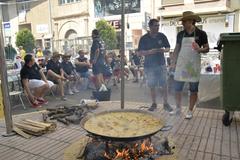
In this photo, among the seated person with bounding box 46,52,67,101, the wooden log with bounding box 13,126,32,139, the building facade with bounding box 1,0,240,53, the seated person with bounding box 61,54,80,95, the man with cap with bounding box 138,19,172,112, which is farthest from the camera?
the building facade with bounding box 1,0,240,53

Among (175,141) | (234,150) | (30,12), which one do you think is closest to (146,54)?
(175,141)

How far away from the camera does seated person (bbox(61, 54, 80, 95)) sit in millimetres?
8148

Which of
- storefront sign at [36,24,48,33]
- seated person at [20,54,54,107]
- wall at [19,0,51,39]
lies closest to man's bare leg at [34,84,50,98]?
seated person at [20,54,54,107]

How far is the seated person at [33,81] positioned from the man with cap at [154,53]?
9.48ft

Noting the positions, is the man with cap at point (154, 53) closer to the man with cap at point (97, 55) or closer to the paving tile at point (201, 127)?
the paving tile at point (201, 127)

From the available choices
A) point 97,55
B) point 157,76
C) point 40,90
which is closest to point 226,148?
point 157,76

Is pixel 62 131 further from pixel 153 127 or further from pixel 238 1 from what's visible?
pixel 238 1

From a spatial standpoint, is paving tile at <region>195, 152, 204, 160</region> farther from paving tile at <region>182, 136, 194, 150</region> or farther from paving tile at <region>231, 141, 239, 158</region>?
paving tile at <region>231, 141, 239, 158</region>

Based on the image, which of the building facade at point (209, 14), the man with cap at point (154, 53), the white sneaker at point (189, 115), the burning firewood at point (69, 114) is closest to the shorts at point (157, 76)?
the man with cap at point (154, 53)

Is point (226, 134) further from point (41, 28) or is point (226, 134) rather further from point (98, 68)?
point (41, 28)

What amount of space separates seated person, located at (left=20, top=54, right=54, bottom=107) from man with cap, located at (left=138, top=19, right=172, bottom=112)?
2891 millimetres

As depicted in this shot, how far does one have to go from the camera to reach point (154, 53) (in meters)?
4.73

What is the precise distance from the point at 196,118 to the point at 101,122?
80.7 inches

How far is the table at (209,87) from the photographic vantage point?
566 cm
